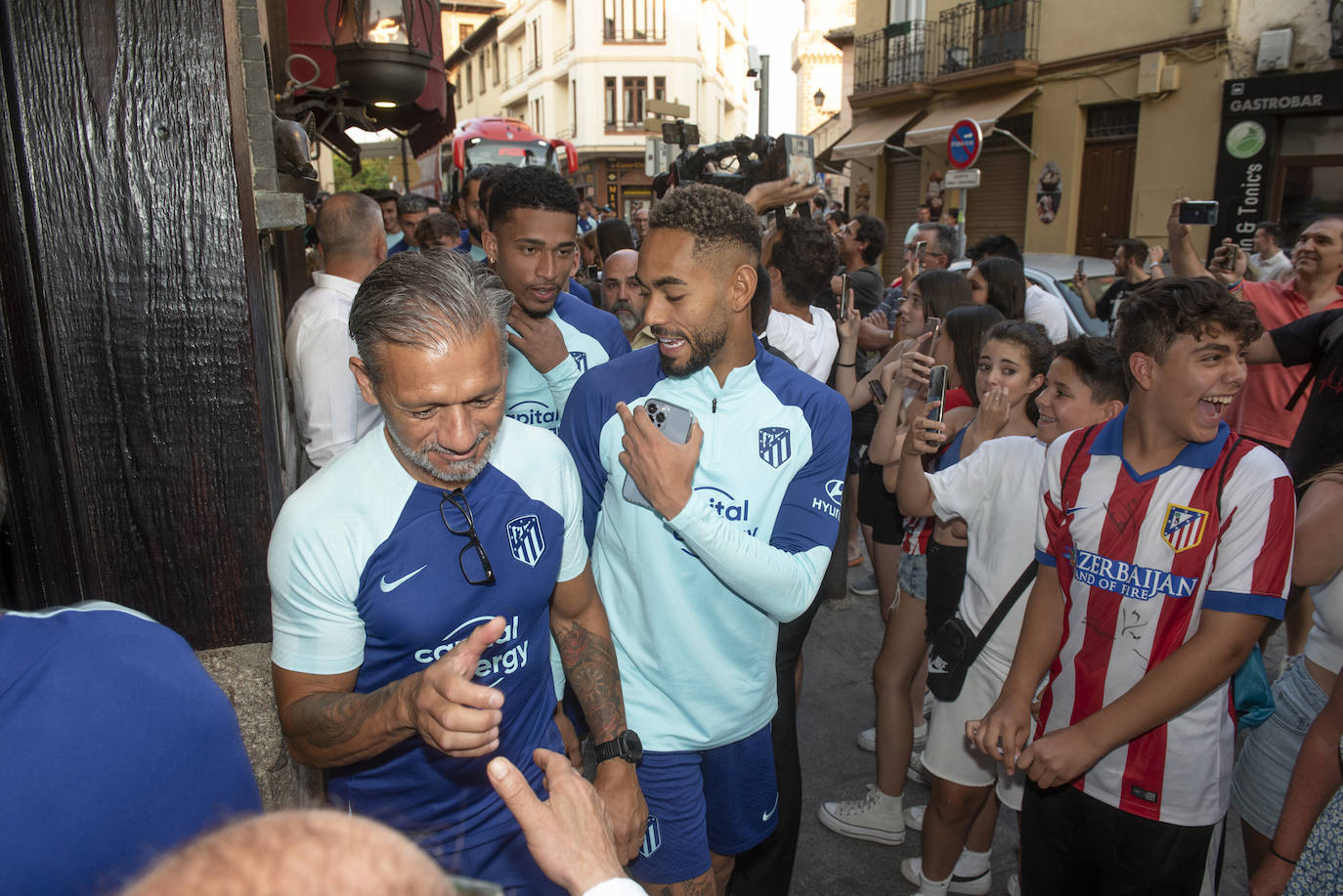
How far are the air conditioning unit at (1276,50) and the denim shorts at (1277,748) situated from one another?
14.7 meters

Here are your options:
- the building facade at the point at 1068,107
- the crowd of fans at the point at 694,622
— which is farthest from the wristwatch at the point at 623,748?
the building facade at the point at 1068,107

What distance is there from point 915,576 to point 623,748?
5.76 ft

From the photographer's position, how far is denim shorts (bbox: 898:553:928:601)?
3359mm

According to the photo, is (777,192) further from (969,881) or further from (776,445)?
(969,881)

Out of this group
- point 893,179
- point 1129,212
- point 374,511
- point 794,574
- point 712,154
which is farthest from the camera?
point 893,179

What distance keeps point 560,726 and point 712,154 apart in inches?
148

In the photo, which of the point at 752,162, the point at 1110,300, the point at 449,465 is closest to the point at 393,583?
the point at 449,465

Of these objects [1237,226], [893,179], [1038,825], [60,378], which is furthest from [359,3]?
[893,179]

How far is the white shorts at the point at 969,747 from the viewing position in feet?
9.12

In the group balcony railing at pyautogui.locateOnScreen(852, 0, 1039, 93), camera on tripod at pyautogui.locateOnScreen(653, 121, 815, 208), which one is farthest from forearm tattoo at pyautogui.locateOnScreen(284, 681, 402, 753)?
balcony railing at pyautogui.locateOnScreen(852, 0, 1039, 93)

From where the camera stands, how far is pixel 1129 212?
51.2ft

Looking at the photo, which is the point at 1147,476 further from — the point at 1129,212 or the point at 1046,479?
the point at 1129,212

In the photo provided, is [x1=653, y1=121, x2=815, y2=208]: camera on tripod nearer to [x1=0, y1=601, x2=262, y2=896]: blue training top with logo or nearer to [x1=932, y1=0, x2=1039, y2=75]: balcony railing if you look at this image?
[x1=0, y1=601, x2=262, y2=896]: blue training top with logo

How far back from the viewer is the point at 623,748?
203 cm
